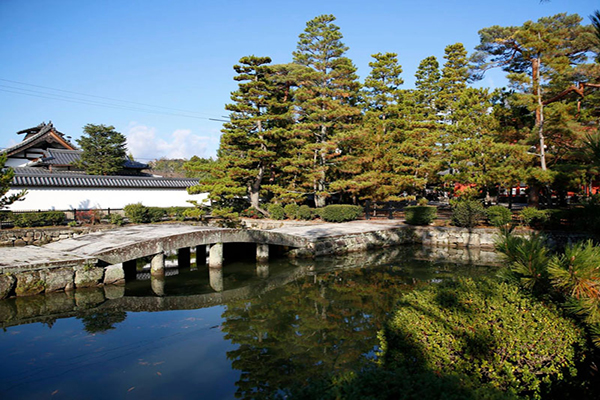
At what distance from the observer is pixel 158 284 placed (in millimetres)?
10281

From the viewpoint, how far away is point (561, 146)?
54.0 feet

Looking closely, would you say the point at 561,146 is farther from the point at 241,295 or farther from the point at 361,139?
the point at 241,295

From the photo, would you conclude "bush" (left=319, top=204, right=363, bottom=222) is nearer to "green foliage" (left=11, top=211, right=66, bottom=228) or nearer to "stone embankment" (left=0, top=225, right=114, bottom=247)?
"stone embankment" (left=0, top=225, right=114, bottom=247)

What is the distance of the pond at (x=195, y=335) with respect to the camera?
496 cm

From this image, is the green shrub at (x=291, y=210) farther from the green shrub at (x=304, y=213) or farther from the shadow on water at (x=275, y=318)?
the shadow on water at (x=275, y=318)

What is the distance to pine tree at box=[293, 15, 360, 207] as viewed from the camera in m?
20.2

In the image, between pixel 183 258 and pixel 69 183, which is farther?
pixel 69 183

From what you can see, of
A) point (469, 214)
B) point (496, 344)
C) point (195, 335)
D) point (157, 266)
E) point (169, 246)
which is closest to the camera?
point (496, 344)

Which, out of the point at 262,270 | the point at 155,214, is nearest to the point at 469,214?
the point at 262,270

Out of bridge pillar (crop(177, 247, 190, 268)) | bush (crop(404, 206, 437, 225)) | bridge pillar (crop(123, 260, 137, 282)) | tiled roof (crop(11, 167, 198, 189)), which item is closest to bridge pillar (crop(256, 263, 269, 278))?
bridge pillar (crop(177, 247, 190, 268))

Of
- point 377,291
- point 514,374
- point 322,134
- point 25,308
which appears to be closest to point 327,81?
point 322,134

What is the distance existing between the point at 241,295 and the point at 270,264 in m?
3.75

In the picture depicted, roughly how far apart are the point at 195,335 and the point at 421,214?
14.2 meters

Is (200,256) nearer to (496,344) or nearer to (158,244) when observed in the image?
(158,244)
